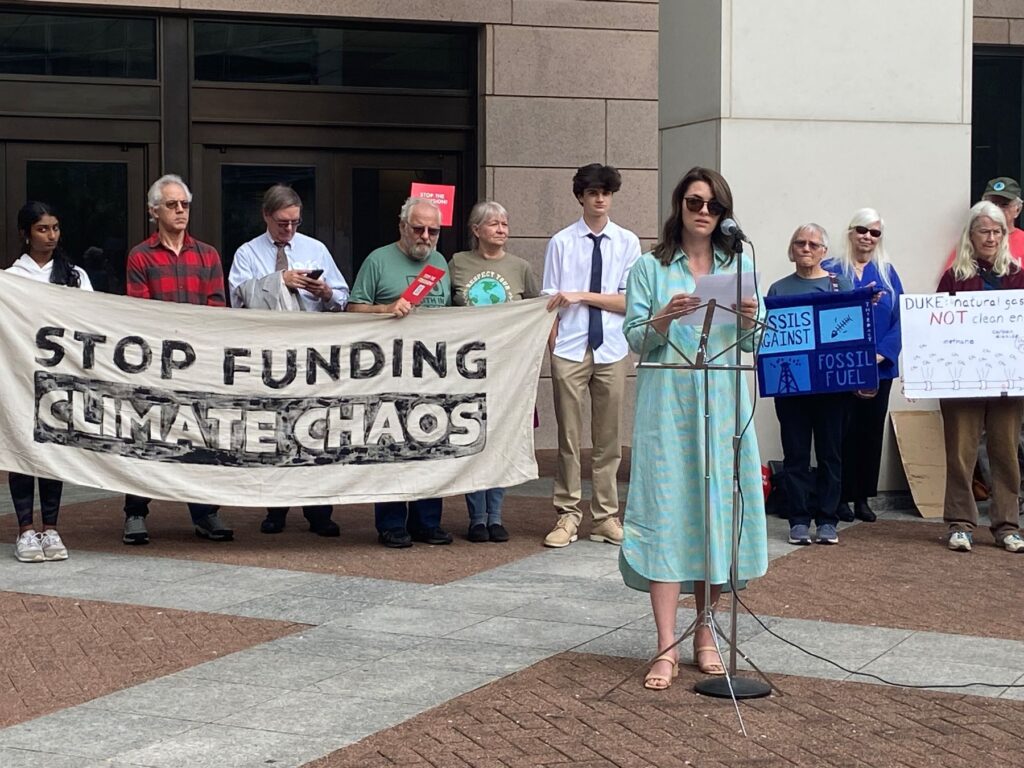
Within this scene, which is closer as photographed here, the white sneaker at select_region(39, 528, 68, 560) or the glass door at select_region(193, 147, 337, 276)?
the white sneaker at select_region(39, 528, 68, 560)

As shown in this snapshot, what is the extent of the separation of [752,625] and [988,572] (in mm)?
2197

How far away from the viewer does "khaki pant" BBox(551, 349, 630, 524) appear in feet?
32.3

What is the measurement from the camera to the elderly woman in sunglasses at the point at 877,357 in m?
10.7

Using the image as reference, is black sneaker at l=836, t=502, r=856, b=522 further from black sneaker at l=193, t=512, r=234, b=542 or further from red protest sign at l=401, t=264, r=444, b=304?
black sneaker at l=193, t=512, r=234, b=542

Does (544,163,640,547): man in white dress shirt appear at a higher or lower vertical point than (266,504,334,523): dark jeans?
higher

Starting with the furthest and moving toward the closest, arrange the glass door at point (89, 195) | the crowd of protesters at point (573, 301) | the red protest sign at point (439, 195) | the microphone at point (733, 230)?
the glass door at point (89, 195), the red protest sign at point (439, 195), the crowd of protesters at point (573, 301), the microphone at point (733, 230)

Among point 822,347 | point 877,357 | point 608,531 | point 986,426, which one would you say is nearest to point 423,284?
point 608,531

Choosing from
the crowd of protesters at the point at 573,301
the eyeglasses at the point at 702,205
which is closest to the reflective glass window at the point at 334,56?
the crowd of protesters at the point at 573,301

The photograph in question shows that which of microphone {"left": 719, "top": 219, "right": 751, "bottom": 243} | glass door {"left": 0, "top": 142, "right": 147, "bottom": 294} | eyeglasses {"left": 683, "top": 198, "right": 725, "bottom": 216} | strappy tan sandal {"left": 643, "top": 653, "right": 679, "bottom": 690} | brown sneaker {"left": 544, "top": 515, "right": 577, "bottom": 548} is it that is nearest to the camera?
microphone {"left": 719, "top": 219, "right": 751, "bottom": 243}

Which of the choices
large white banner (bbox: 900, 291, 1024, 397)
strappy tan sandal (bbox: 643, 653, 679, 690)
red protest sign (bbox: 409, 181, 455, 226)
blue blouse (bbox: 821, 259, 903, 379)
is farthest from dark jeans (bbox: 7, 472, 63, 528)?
large white banner (bbox: 900, 291, 1024, 397)

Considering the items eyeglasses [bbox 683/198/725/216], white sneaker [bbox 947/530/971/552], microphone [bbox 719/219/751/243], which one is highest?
eyeglasses [bbox 683/198/725/216]

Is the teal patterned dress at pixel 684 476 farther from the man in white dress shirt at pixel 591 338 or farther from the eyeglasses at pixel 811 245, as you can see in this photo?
the eyeglasses at pixel 811 245

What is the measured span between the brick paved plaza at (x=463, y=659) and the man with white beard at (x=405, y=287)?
0.53 ft

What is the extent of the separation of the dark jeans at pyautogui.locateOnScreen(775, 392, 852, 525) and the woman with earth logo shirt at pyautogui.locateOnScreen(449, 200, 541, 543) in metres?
1.76
